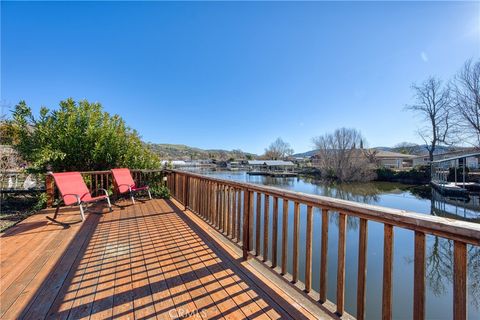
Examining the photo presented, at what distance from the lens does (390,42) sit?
1006cm

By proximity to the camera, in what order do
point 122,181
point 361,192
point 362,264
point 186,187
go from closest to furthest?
point 362,264
point 186,187
point 122,181
point 361,192

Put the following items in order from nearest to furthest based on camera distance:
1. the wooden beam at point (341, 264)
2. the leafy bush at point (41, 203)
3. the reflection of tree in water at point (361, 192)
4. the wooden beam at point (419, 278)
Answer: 1. the wooden beam at point (419, 278)
2. the wooden beam at point (341, 264)
3. the leafy bush at point (41, 203)
4. the reflection of tree in water at point (361, 192)

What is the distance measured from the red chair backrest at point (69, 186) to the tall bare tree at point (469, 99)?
2408cm

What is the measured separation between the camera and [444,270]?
20.3 ft

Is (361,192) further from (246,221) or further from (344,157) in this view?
(246,221)

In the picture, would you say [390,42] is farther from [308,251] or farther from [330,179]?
[330,179]

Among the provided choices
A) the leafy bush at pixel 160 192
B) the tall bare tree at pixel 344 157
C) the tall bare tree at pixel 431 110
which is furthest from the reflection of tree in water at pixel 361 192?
the leafy bush at pixel 160 192

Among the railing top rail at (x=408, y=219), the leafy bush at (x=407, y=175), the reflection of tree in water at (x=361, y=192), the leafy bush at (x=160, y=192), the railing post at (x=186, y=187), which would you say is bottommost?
the reflection of tree in water at (x=361, y=192)

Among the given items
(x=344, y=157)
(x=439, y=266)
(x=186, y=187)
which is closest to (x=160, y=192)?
(x=186, y=187)

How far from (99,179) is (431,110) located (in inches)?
1257

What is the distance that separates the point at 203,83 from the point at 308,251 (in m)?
14.7

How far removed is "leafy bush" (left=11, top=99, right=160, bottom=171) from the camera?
512 cm

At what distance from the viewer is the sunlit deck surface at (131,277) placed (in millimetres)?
1616

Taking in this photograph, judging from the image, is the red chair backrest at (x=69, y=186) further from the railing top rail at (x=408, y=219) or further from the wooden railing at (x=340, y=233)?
the railing top rail at (x=408, y=219)
